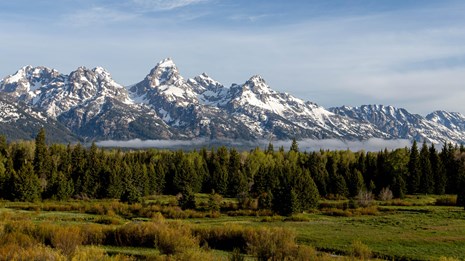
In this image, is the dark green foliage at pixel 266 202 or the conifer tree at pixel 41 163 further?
the conifer tree at pixel 41 163

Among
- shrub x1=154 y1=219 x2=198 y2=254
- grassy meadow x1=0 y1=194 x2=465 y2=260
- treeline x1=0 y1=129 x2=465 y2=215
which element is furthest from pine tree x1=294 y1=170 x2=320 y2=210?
shrub x1=154 y1=219 x2=198 y2=254

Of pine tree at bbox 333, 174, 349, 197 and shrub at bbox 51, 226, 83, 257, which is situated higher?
shrub at bbox 51, 226, 83, 257

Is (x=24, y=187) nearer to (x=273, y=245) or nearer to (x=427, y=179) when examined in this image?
(x=273, y=245)

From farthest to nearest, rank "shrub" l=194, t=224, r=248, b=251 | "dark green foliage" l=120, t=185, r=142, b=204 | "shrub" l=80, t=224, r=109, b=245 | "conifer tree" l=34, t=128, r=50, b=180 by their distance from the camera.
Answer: "conifer tree" l=34, t=128, r=50, b=180 → "dark green foliage" l=120, t=185, r=142, b=204 → "shrub" l=194, t=224, r=248, b=251 → "shrub" l=80, t=224, r=109, b=245

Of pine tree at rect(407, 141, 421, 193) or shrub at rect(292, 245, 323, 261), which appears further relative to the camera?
pine tree at rect(407, 141, 421, 193)

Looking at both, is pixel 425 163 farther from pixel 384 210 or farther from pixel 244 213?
pixel 244 213

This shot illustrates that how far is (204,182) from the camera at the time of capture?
138 metres

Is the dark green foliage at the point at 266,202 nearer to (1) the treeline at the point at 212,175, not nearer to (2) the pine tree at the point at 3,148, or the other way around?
(1) the treeline at the point at 212,175

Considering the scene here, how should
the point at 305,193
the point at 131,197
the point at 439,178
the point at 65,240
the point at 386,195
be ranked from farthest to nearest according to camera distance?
the point at 439,178 < the point at 386,195 < the point at 131,197 < the point at 305,193 < the point at 65,240

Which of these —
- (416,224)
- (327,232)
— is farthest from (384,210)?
(327,232)

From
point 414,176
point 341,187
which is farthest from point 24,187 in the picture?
point 414,176

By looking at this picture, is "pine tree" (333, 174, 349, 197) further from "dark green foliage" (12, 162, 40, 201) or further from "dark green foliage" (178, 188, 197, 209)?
"dark green foliage" (12, 162, 40, 201)

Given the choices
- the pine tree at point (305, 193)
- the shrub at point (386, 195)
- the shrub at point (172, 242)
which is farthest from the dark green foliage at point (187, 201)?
the shrub at point (172, 242)

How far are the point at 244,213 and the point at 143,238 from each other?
1547 inches
